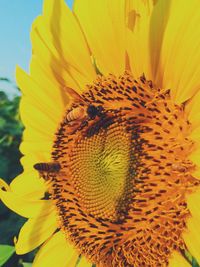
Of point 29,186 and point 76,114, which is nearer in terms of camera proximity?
point 76,114

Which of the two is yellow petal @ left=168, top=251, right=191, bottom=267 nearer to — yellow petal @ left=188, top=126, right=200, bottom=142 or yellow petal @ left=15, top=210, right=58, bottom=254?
yellow petal @ left=188, top=126, right=200, bottom=142

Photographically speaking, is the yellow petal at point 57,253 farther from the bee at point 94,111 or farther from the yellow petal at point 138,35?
the yellow petal at point 138,35

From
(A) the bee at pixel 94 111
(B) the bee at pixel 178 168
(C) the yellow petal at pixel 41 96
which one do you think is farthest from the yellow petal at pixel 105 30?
(B) the bee at pixel 178 168

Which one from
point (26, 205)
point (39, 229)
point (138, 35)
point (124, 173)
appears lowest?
point (39, 229)

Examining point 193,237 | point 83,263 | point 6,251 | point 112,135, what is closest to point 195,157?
point 193,237

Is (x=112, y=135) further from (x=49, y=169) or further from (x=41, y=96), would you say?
(x=41, y=96)

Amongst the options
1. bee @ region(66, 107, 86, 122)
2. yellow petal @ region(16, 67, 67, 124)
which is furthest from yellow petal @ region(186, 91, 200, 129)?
yellow petal @ region(16, 67, 67, 124)
